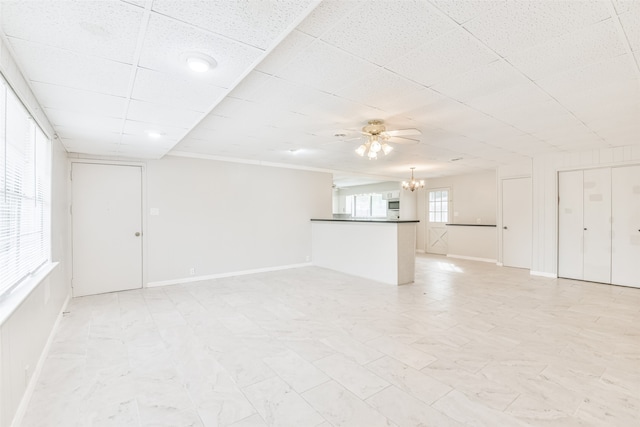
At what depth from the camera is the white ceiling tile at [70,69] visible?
1771 millimetres

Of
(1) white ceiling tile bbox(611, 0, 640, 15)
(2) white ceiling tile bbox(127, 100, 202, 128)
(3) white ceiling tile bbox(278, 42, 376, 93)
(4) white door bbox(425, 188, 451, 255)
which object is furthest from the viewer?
(4) white door bbox(425, 188, 451, 255)

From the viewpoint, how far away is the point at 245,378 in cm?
233

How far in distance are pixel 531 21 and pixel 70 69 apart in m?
2.98

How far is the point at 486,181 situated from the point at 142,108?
8.44 meters

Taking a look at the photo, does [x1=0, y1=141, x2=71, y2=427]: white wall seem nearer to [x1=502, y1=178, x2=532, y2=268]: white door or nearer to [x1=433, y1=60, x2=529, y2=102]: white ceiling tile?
[x1=433, y1=60, x2=529, y2=102]: white ceiling tile

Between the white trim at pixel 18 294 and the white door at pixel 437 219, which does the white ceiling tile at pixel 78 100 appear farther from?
the white door at pixel 437 219

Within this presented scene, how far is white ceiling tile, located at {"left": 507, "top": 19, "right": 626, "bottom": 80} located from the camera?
1.94m

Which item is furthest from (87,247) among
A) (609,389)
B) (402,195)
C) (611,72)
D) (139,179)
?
(402,195)

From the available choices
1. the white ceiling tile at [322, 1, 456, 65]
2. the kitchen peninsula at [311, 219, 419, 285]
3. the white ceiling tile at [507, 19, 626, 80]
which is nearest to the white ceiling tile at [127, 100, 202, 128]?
the white ceiling tile at [322, 1, 456, 65]

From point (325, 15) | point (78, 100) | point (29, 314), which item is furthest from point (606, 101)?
point (29, 314)

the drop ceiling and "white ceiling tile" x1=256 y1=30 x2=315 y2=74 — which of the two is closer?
the drop ceiling

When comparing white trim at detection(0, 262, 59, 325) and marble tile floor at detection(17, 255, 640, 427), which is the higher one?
white trim at detection(0, 262, 59, 325)

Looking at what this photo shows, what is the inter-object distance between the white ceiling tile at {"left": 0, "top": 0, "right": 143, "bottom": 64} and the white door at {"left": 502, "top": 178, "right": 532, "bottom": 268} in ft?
25.3

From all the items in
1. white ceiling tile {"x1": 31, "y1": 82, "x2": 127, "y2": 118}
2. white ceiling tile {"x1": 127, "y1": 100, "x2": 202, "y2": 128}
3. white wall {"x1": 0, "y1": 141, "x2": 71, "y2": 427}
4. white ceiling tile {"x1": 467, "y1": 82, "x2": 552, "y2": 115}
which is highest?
white ceiling tile {"x1": 467, "y1": 82, "x2": 552, "y2": 115}
